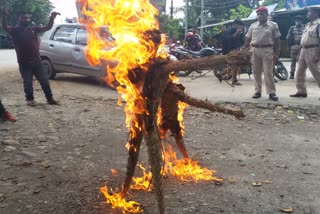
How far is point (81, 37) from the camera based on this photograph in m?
10.0

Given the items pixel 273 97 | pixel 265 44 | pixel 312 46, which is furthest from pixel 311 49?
pixel 273 97

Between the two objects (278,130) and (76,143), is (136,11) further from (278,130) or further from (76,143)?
(278,130)

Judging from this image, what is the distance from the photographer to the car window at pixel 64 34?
10.2 meters

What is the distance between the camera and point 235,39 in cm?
1173

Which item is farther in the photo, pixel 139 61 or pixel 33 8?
pixel 33 8

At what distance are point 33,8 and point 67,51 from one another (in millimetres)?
26682

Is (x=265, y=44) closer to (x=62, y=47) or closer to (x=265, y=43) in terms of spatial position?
(x=265, y=43)

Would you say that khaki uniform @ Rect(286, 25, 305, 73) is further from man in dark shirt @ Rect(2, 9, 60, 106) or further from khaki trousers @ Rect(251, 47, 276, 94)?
man in dark shirt @ Rect(2, 9, 60, 106)

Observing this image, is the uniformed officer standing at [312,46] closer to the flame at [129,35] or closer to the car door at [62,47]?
the flame at [129,35]

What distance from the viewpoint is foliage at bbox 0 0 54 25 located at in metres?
30.8

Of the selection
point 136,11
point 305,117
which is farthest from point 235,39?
point 136,11

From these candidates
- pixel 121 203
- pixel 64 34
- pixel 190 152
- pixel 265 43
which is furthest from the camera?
pixel 64 34

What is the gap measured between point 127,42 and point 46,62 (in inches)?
324

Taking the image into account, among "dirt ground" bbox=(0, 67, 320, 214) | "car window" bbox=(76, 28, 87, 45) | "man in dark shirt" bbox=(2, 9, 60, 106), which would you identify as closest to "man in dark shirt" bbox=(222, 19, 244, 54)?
"dirt ground" bbox=(0, 67, 320, 214)
